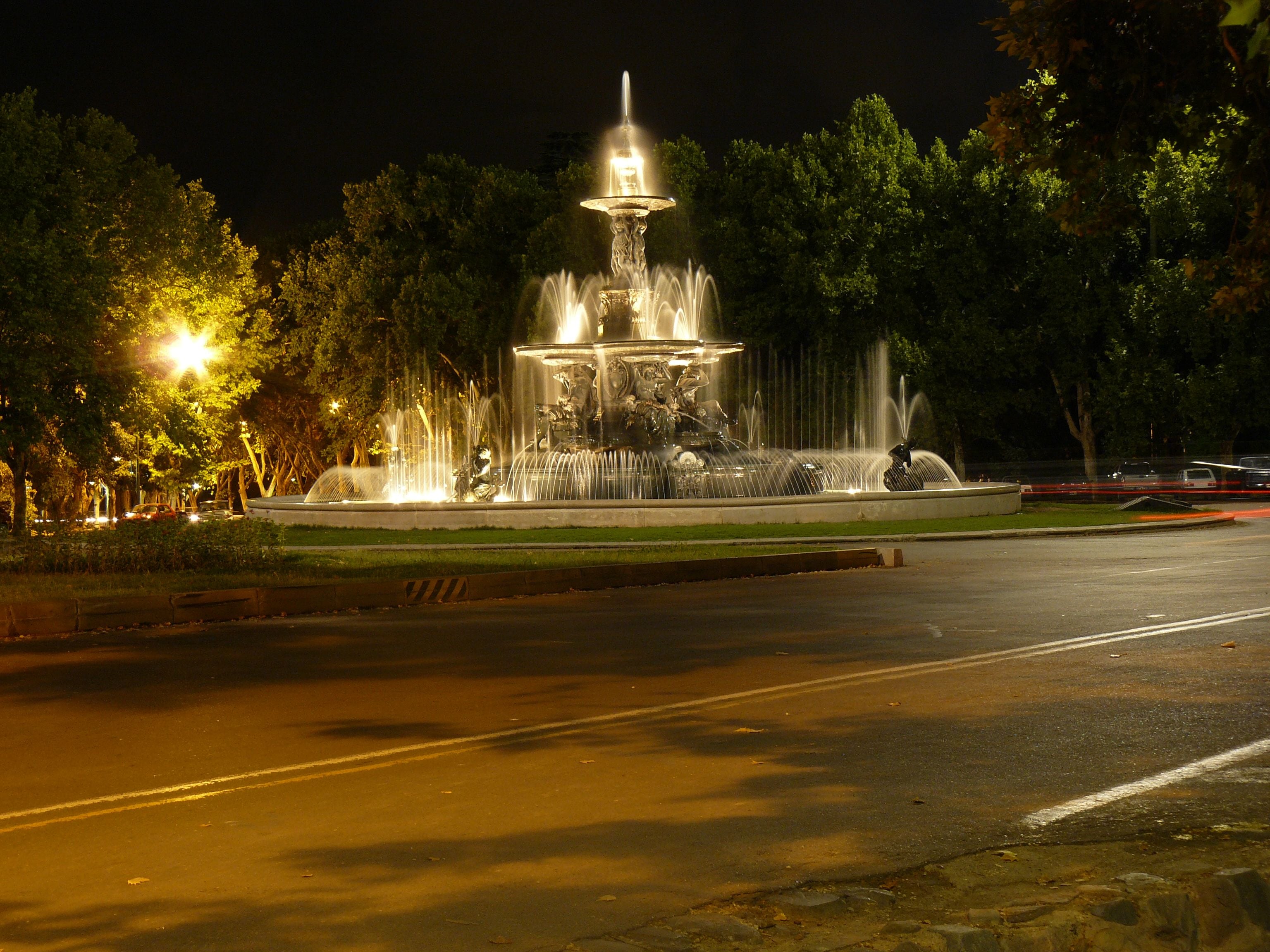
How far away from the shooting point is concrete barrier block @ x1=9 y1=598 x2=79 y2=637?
587 inches

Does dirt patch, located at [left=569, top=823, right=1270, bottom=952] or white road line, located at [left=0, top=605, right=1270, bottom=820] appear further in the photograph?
white road line, located at [left=0, top=605, right=1270, bottom=820]

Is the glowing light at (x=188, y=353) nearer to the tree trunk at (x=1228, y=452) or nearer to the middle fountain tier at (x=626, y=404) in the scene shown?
the middle fountain tier at (x=626, y=404)

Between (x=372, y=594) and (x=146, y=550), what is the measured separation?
4663 millimetres

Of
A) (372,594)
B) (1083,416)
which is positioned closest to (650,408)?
(372,594)

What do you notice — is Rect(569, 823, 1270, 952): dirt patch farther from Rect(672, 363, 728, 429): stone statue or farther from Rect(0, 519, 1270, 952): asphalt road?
Rect(672, 363, 728, 429): stone statue

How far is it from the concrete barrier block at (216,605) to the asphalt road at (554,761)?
88cm

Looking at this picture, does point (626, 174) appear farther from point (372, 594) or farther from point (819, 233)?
point (372, 594)

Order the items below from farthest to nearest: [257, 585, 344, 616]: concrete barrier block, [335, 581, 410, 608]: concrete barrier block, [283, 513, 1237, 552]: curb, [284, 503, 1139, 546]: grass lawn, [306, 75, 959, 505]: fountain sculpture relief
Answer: [306, 75, 959, 505]: fountain sculpture relief < [284, 503, 1139, 546]: grass lawn < [283, 513, 1237, 552]: curb < [335, 581, 410, 608]: concrete barrier block < [257, 585, 344, 616]: concrete barrier block

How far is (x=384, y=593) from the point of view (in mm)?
17672

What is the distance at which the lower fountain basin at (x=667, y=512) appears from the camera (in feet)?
103

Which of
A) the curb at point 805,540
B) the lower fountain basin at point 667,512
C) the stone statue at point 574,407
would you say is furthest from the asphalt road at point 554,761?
the stone statue at point 574,407

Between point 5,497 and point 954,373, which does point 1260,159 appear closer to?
point 954,373

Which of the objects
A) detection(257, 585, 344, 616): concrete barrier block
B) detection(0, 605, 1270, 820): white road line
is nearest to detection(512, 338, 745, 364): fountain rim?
detection(257, 585, 344, 616): concrete barrier block

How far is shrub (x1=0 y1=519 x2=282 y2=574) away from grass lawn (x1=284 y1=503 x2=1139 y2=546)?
7374 mm
